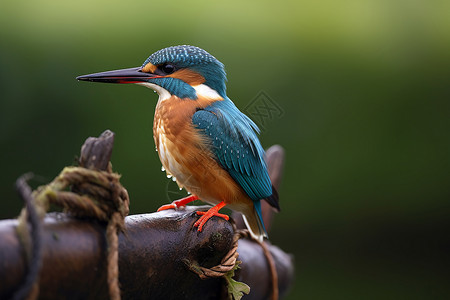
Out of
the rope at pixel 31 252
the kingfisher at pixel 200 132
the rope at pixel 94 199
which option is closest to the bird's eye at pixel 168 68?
the kingfisher at pixel 200 132

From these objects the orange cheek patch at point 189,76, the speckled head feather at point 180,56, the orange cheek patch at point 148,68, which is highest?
the speckled head feather at point 180,56

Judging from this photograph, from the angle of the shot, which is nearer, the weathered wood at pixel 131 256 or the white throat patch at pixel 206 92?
the weathered wood at pixel 131 256

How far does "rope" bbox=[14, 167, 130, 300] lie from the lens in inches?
25.1

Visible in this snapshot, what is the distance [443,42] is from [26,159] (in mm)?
2320

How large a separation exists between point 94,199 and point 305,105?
2.19 metres

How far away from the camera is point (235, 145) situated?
1.09 meters

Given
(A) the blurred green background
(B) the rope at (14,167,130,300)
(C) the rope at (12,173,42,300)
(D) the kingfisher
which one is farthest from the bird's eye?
(A) the blurred green background

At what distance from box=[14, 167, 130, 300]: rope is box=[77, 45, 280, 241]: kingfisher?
357mm

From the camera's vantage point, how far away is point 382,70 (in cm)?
288

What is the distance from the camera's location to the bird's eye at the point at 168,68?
1103 millimetres

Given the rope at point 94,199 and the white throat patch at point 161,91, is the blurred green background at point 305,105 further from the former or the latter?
the rope at point 94,199

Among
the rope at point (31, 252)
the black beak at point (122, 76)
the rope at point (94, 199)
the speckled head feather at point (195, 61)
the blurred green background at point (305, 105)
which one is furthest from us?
the blurred green background at point (305, 105)

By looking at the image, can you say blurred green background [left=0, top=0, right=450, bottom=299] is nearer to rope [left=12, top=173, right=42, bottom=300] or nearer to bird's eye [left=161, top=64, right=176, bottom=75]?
bird's eye [left=161, top=64, right=176, bottom=75]

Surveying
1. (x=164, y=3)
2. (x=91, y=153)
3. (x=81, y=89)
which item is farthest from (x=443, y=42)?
(x=91, y=153)
